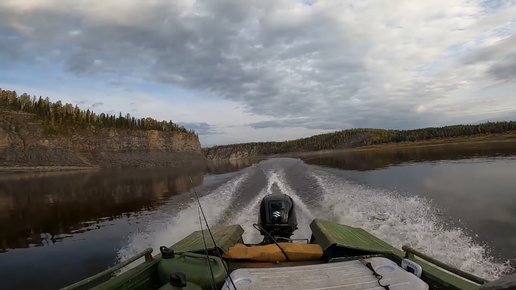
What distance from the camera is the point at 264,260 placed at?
16.5 feet

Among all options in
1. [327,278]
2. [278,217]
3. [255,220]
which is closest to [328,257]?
[327,278]

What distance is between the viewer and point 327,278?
333 centimetres

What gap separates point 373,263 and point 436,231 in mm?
6167

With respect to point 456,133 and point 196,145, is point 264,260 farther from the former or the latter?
point 456,133

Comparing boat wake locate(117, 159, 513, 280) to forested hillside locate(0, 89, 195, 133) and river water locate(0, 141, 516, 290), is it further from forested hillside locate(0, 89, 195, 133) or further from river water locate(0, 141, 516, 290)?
forested hillside locate(0, 89, 195, 133)

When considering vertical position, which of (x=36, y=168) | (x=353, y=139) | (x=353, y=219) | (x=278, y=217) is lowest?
(x=353, y=219)

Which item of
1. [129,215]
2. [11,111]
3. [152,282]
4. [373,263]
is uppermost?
[11,111]

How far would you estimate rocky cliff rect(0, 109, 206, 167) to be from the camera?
59.7 m

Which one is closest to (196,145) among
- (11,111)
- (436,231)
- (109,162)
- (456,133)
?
(109,162)

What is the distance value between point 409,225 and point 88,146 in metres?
81.0

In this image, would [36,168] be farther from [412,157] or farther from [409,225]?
Answer: [409,225]

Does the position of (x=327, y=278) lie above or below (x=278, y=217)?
above

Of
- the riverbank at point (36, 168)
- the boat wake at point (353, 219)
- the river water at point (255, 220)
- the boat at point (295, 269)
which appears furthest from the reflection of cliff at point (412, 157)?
the riverbank at point (36, 168)

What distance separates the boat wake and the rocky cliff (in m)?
59.7
